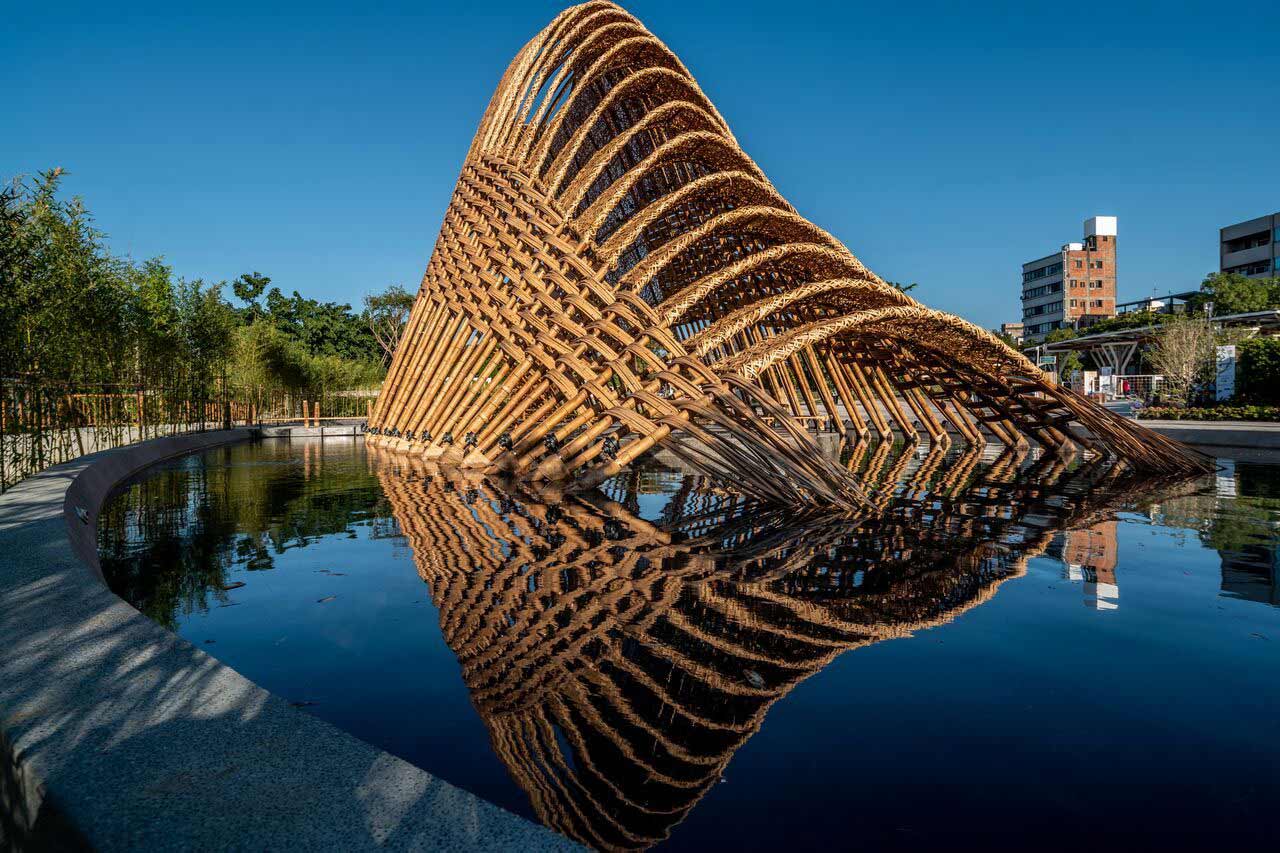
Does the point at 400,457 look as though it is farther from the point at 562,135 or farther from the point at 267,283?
the point at 267,283

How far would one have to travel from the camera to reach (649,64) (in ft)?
32.9

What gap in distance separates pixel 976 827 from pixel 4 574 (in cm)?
329

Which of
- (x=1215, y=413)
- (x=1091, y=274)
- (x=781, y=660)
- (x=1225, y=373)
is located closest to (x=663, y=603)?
(x=781, y=660)

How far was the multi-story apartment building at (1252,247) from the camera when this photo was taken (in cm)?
5053

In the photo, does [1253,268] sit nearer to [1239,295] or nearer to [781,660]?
[1239,295]

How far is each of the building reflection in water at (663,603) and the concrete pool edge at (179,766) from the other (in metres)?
0.41

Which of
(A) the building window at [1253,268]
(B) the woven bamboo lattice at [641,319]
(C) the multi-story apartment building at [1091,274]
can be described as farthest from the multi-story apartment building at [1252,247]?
(B) the woven bamboo lattice at [641,319]

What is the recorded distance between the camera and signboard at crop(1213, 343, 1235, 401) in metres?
16.9

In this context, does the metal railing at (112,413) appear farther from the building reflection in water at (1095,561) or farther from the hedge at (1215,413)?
the hedge at (1215,413)

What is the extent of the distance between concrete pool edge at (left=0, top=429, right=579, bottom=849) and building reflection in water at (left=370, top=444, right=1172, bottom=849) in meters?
0.41

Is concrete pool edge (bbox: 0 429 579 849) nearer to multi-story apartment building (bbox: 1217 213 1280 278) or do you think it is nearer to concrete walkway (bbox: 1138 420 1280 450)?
concrete walkway (bbox: 1138 420 1280 450)

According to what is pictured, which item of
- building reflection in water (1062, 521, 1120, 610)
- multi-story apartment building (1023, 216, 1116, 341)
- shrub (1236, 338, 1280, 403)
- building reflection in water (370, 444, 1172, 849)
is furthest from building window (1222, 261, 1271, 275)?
building reflection in water (1062, 521, 1120, 610)

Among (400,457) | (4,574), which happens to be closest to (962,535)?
(4,574)

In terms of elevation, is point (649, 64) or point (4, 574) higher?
point (649, 64)
